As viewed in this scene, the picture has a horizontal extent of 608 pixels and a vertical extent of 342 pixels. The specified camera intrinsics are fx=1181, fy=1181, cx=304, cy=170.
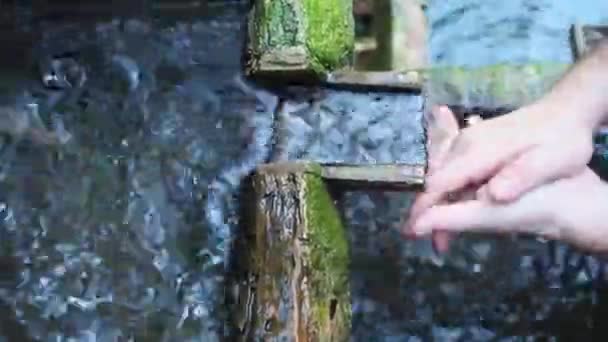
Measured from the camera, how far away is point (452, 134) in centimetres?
196

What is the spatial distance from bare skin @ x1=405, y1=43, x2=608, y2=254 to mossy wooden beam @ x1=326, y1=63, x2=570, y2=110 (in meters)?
0.32

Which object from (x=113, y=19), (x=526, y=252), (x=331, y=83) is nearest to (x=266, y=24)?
(x=331, y=83)

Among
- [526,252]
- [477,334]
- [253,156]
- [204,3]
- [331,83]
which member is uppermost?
[204,3]

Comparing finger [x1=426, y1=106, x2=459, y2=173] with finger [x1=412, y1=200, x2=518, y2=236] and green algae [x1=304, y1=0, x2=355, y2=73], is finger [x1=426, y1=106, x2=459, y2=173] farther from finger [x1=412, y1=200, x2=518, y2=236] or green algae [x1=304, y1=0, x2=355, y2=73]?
green algae [x1=304, y1=0, x2=355, y2=73]

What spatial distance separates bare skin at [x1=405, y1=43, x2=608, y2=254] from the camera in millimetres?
1824

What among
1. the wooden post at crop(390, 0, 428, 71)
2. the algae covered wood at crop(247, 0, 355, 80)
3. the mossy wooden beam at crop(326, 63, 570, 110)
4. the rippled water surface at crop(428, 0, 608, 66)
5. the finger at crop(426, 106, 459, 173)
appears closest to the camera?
the finger at crop(426, 106, 459, 173)

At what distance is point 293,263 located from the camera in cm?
190

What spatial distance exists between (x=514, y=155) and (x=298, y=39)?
1.63 ft

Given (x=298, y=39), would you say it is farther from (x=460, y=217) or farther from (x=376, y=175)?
(x=460, y=217)

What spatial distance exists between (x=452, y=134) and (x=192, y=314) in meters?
0.60

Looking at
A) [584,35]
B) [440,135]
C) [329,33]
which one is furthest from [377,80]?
[584,35]

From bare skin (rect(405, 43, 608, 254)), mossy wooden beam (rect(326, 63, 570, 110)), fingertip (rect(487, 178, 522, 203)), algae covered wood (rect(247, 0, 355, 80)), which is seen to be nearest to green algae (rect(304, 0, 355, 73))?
algae covered wood (rect(247, 0, 355, 80))

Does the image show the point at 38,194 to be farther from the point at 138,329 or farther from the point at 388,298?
the point at 388,298

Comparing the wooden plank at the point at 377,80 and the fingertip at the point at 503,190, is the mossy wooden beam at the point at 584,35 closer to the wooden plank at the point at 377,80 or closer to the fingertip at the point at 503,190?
the wooden plank at the point at 377,80
